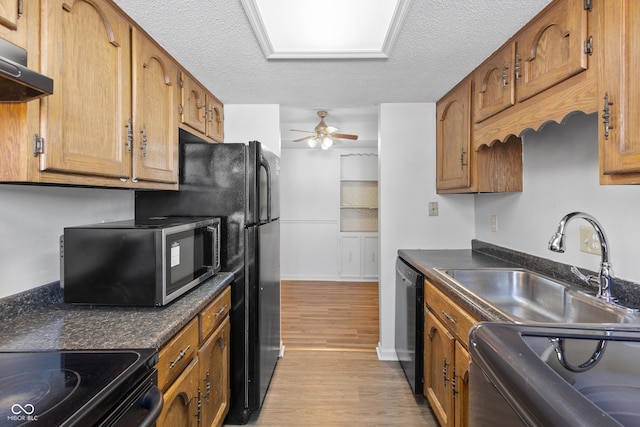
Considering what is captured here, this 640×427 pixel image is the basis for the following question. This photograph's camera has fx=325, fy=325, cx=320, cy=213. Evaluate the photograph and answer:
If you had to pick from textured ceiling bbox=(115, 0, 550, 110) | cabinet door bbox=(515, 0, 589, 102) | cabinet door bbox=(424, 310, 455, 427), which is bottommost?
cabinet door bbox=(424, 310, 455, 427)

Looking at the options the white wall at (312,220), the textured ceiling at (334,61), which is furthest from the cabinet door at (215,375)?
the white wall at (312,220)

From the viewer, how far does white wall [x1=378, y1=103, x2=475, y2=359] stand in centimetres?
272

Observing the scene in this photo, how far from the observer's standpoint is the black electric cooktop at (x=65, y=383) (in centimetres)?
67

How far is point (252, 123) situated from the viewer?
272 centimetres

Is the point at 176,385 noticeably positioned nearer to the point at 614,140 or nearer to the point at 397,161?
the point at 614,140

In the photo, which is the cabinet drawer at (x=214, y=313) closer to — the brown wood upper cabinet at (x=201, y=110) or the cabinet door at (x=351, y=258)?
the brown wood upper cabinet at (x=201, y=110)

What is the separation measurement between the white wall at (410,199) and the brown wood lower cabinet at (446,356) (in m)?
0.77

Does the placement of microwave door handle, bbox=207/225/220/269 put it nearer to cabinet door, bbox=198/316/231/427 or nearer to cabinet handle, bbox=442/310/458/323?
cabinet door, bbox=198/316/231/427

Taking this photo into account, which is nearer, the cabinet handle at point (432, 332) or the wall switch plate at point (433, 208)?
the cabinet handle at point (432, 332)

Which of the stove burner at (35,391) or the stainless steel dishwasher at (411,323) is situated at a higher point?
the stove burner at (35,391)

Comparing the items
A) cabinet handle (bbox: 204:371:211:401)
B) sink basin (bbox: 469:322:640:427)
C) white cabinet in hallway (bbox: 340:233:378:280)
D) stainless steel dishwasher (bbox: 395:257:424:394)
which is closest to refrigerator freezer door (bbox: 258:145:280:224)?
cabinet handle (bbox: 204:371:211:401)

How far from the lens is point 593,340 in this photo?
0.64 meters

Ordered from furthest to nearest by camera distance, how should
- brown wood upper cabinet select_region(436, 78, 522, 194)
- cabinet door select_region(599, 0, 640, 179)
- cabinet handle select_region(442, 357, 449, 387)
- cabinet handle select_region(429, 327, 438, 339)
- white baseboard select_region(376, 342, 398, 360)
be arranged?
white baseboard select_region(376, 342, 398, 360) < brown wood upper cabinet select_region(436, 78, 522, 194) < cabinet handle select_region(429, 327, 438, 339) < cabinet handle select_region(442, 357, 449, 387) < cabinet door select_region(599, 0, 640, 179)

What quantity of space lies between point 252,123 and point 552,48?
2.05 m
